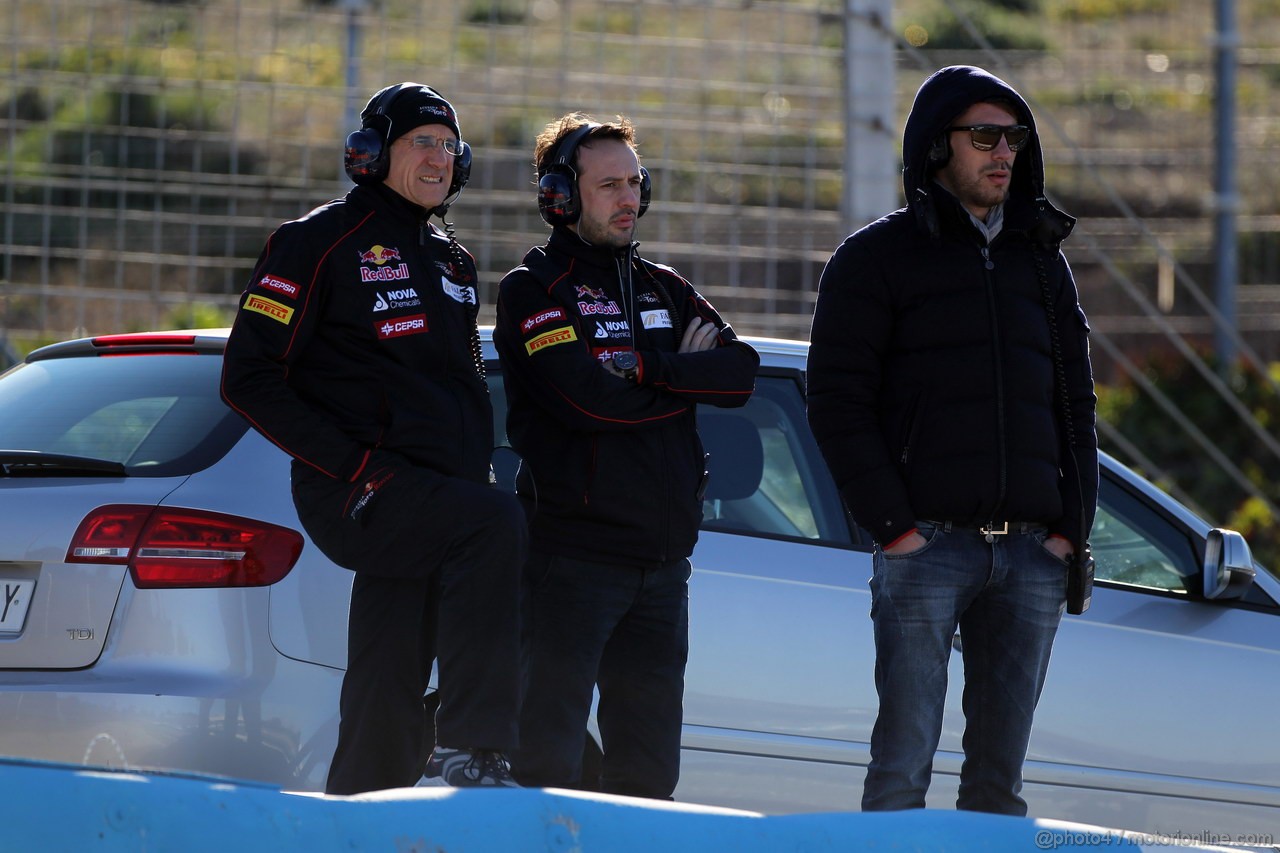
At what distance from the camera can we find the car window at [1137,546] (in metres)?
4.41

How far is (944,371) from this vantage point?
3.52 m

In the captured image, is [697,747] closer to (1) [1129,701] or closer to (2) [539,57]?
(1) [1129,701]

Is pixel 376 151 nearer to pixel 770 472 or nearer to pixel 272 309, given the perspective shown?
pixel 272 309

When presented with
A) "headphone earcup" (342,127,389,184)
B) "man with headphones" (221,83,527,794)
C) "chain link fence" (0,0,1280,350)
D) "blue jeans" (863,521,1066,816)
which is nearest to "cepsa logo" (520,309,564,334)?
"man with headphones" (221,83,527,794)

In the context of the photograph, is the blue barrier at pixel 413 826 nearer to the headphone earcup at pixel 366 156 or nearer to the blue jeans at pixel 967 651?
the blue jeans at pixel 967 651

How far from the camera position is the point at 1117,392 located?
1096 cm

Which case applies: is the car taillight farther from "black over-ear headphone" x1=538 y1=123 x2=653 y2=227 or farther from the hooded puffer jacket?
the hooded puffer jacket

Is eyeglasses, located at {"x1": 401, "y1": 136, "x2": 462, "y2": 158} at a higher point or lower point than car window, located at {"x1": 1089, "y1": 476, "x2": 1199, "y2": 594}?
higher

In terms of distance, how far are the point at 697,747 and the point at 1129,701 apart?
1193 mm

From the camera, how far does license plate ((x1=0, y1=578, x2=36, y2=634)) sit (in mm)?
3713

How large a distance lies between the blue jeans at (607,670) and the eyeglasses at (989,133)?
118 cm

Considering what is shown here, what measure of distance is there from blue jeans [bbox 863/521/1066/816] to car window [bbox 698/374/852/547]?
630 millimetres

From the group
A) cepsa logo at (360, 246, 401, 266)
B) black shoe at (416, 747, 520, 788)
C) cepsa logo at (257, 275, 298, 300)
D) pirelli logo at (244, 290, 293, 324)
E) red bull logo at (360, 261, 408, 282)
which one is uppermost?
cepsa logo at (360, 246, 401, 266)

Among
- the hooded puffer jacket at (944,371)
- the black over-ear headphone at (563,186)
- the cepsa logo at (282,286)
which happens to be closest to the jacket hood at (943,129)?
the hooded puffer jacket at (944,371)
